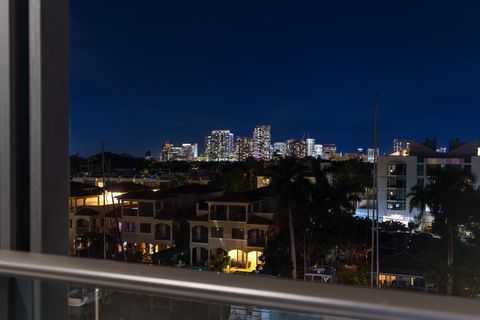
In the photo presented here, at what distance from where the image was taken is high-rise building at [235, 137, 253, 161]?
506 inches

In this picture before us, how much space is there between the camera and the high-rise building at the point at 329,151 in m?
11.2

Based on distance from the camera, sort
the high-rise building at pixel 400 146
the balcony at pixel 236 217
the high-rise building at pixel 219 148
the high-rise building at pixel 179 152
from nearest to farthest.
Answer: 1. the high-rise building at pixel 179 152
2. the high-rise building at pixel 219 148
3. the high-rise building at pixel 400 146
4. the balcony at pixel 236 217

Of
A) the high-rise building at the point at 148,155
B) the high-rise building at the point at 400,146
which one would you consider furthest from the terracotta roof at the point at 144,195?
the high-rise building at the point at 400,146

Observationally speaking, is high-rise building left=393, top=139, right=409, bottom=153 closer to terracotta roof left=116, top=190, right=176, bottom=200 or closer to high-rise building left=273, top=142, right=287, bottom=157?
high-rise building left=273, top=142, right=287, bottom=157

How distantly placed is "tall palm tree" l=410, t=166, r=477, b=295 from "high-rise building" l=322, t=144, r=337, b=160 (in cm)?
240

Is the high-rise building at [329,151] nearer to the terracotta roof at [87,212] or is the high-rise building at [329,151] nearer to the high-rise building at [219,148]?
the high-rise building at [219,148]

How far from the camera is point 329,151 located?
452 inches

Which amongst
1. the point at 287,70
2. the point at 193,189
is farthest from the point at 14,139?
the point at 287,70

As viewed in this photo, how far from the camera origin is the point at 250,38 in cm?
2203

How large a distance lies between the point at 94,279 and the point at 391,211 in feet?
46.0

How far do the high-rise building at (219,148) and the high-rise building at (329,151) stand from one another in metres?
2.47

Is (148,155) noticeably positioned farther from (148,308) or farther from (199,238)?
(148,308)

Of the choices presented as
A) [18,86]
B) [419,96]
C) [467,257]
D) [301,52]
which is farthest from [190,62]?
[18,86]

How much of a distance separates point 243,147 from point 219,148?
1.35 m
